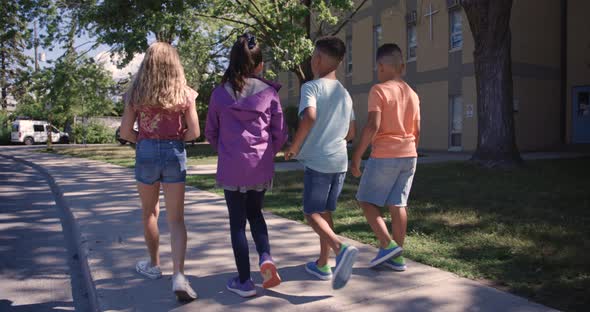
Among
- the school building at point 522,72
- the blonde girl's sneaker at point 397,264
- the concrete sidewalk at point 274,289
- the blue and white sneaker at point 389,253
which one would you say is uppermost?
the school building at point 522,72

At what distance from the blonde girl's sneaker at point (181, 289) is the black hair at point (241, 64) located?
1.36 metres

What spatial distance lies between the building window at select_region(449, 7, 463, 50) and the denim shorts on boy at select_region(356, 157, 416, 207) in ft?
50.0

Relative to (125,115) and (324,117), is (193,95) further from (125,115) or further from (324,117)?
(324,117)

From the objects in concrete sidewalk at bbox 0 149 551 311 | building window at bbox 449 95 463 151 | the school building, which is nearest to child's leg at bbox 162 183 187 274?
concrete sidewalk at bbox 0 149 551 311

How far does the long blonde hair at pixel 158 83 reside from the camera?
10.8 ft

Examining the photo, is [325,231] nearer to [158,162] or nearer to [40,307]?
[158,162]

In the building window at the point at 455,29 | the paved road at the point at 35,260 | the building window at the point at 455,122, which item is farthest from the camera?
the building window at the point at 455,122

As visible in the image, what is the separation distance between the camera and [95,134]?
38.6 metres

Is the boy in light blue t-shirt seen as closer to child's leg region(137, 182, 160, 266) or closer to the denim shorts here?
the denim shorts

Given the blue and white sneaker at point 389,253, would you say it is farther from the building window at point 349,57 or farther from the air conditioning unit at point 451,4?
the building window at point 349,57

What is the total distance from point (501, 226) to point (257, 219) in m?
3.15

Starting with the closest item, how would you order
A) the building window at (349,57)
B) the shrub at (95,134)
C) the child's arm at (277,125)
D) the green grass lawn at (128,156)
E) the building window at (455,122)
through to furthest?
the child's arm at (277,125), the green grass lawn at (128,156), the building window at (455,122), the building window at (349,57), the shrub at (95,134)

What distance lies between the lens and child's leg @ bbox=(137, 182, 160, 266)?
3518 millimetres

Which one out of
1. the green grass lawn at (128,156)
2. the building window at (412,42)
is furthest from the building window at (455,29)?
the green grass lawn at (128,156)
